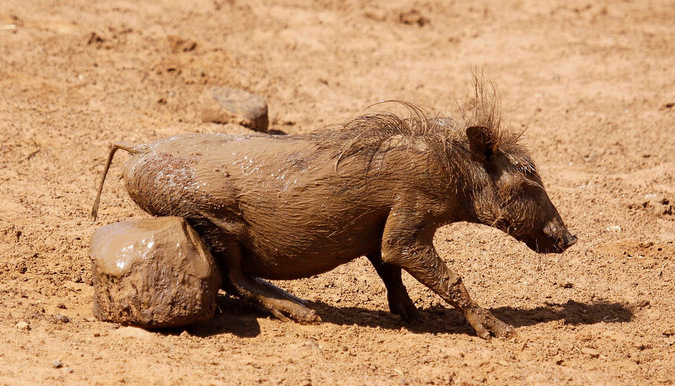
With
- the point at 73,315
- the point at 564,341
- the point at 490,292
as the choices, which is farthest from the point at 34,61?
the point at 564,341

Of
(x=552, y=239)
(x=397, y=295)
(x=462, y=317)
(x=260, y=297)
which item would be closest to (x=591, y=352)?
(x=552, y=239)

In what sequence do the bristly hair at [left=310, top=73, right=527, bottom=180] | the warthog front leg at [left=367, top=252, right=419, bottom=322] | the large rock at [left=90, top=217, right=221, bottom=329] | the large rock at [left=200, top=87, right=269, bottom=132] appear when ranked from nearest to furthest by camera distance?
the large rock at [left=90, top=217, right=221, bottom=329] → the bristly hair at [left=310, top=73, right=527, bottom=180] → the warthog front leg at [left=367, top=252, right=419, bottom=322] → the large rock at [left=200, top=87, right=269, bottom=132]

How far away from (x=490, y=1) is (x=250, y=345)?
1048cm

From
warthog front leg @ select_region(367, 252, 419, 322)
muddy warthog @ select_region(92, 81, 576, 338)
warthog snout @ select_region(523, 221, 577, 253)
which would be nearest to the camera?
muddy warthog @ select_region(92, 81, 576, 338)

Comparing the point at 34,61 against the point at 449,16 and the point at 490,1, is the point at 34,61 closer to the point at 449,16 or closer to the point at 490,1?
the point at 449,16

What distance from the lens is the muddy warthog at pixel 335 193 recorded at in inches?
206

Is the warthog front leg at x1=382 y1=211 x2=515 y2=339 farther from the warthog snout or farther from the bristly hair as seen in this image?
the warthog snout

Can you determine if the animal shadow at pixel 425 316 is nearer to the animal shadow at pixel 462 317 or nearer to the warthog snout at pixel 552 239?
the animal shadow at pixel 462 317

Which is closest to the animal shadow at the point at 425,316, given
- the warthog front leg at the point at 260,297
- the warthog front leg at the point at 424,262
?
the warthog front leg at the point at 260,297

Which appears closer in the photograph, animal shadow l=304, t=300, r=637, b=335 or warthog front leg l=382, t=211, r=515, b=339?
warthog front leg l=382, t=211, r=515, b=339

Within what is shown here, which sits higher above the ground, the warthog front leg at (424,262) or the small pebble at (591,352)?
the warthog front leg at (424,262)

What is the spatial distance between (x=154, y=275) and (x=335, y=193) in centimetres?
119

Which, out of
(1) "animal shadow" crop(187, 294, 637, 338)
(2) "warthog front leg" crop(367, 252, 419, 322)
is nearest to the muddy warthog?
(1) "animal shadow" crop(187, 294, 637, 338)

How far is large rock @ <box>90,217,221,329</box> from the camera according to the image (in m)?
4.95
